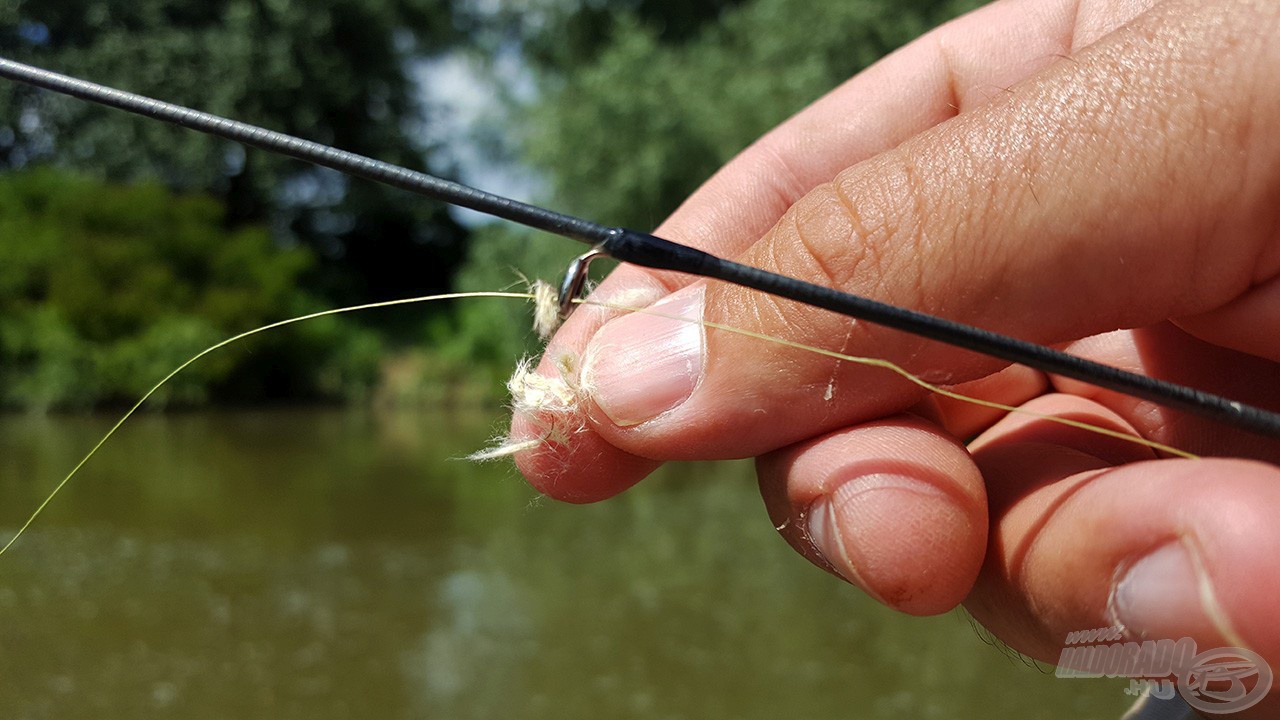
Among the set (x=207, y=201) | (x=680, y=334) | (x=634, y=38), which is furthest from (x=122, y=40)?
(x=680, y=334)

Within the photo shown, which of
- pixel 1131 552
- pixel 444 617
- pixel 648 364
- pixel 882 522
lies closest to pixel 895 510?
pixel 882 522

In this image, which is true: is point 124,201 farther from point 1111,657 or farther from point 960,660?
point 1111,657

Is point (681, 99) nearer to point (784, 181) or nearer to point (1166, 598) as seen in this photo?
point (784, 181)

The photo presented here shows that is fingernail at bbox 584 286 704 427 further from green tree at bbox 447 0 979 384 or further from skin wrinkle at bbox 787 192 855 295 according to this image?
green tree at bbox 447 0 979 384

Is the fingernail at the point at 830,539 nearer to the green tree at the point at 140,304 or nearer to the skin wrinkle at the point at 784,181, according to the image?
the skin wrinkle at the point at 784,181

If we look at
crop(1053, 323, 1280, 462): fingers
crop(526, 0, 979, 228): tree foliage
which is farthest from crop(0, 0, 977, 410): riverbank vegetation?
crop(1053, 323, 1280, 462): fingers

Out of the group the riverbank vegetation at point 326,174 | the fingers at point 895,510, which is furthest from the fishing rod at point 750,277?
the riverbank vegetation at point 326,174
